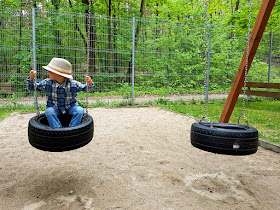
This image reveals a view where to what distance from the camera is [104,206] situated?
192 centimetres

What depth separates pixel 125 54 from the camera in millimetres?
7469

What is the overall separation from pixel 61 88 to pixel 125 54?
5078 mm

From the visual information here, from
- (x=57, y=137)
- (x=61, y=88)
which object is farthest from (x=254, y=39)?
(x=57, y=137)

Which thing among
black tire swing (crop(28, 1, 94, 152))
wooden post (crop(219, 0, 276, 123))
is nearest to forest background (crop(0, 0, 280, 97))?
wooden post (crop(219, 0, 276, 123))

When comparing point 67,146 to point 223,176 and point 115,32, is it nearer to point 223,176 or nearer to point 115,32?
point 223,176

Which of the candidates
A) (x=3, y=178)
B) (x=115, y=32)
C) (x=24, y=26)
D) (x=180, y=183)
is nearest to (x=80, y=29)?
(x=115, y=32)

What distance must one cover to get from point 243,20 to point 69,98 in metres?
7.08

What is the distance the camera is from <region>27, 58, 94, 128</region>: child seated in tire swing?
8.34ft

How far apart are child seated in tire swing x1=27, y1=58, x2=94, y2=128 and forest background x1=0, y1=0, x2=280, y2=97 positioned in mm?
4382

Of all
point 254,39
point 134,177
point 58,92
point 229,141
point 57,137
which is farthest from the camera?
point 254,39

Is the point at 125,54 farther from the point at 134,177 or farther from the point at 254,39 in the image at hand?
the point at 134,177

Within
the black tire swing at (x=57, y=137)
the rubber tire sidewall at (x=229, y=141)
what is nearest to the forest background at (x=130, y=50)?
the black tire swing at (x=57, y=137)

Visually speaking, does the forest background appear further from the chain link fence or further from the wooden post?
the wooden post

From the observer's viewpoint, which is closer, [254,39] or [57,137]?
[57,137]
